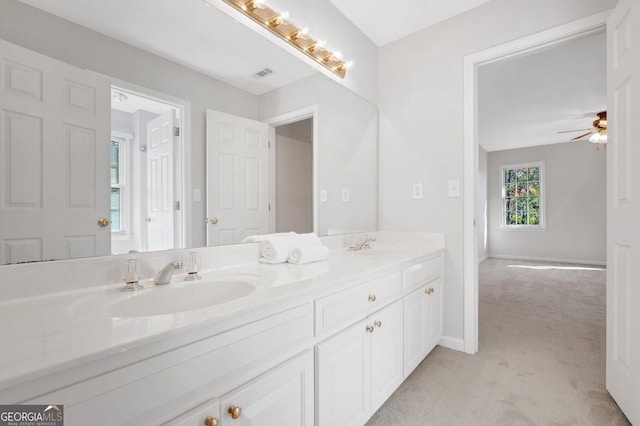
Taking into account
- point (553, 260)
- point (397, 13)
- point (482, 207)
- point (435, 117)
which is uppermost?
point (397, 13)

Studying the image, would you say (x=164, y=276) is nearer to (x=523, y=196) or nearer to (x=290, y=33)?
(x=290, y=33)

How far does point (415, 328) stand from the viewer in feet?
5.97

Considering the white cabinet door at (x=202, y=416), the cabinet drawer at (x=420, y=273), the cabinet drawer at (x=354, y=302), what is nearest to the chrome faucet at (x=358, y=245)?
the cabinet drawer at (x=420, y=273)

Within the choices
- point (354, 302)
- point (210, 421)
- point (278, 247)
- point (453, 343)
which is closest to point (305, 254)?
point (278, 247)

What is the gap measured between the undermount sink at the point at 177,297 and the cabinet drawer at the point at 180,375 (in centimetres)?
21

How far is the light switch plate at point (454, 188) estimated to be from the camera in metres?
2.24

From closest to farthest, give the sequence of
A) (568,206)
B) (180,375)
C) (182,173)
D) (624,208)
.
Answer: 1. (180,375)
2. (182,173)
3. (624,208)
4. (568,206)

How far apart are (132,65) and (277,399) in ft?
4.20

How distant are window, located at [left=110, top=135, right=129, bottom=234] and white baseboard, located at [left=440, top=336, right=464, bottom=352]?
223 centimetres

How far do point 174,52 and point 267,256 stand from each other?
3.23 feet

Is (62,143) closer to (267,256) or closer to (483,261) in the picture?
(267,256)

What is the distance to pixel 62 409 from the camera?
513 millimetres

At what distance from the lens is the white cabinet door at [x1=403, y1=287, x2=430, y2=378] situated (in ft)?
5.61

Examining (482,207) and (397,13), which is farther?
(482,207)
